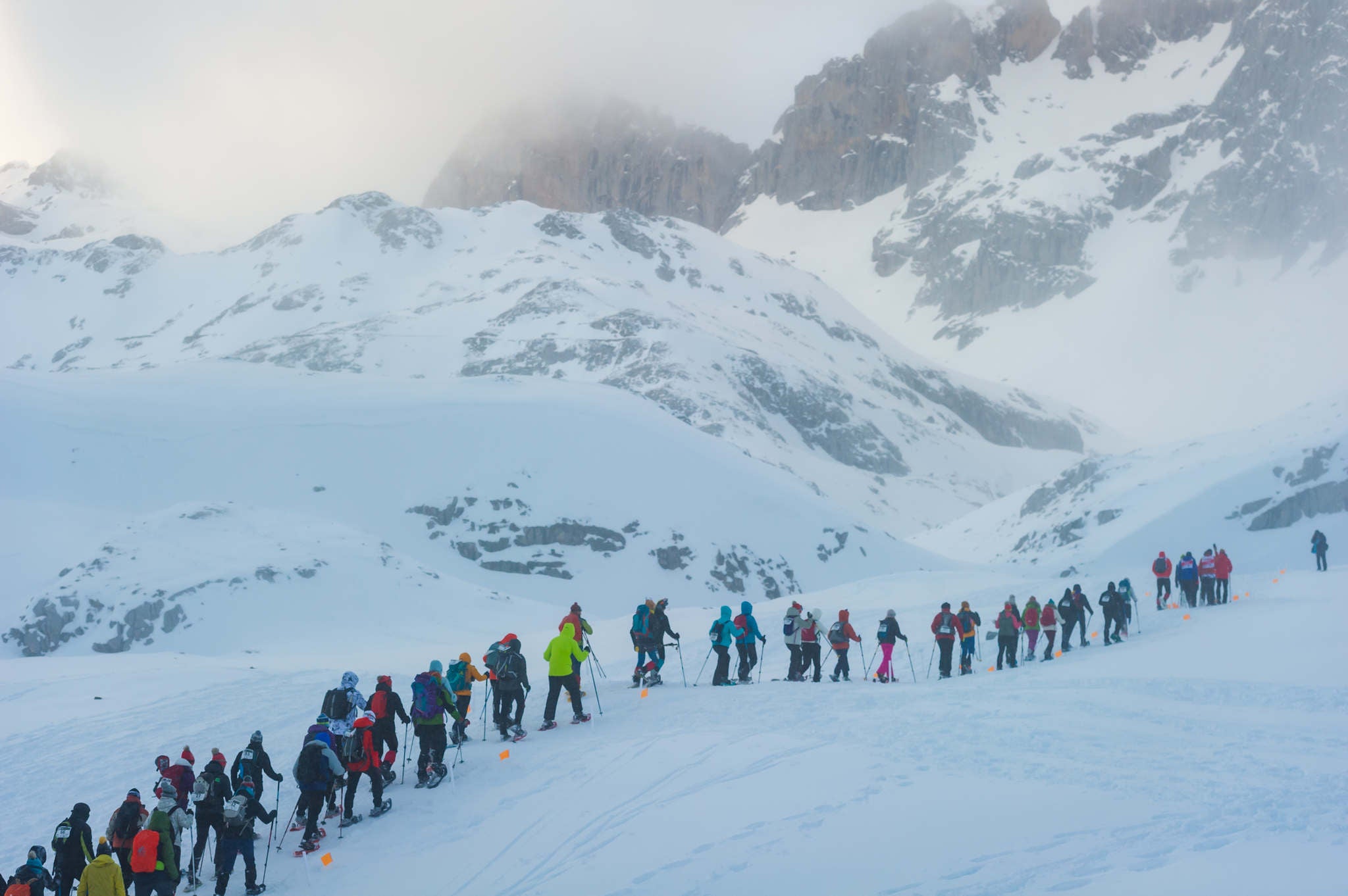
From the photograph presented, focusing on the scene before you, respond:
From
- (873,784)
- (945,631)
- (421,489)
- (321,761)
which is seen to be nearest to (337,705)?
(321,761)

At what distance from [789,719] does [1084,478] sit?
4997 cm

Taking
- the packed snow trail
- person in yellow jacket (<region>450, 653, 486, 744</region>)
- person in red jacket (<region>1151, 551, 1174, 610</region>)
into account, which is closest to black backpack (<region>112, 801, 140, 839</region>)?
the packed snow trail

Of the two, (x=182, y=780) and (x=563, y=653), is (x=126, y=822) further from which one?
(x=563, y=653)

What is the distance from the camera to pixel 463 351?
340 ft

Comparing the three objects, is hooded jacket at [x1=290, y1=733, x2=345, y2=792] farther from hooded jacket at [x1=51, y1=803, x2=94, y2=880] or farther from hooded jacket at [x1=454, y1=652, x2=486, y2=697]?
hooded jacket at [x1=454, y1=652, x2=486, y2=697]

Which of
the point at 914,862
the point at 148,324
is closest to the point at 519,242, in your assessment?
the point at 148,324

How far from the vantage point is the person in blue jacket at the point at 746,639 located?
19078 mm

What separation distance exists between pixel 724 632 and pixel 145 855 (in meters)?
10.8

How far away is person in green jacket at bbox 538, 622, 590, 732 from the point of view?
629 inches

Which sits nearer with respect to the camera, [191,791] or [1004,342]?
[191,791]

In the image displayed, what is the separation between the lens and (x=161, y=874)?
9.95 metres

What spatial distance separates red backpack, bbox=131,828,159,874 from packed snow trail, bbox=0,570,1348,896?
1424 millimetres

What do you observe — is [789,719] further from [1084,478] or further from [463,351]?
[463,351]

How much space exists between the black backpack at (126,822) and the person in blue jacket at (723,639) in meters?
10.3
